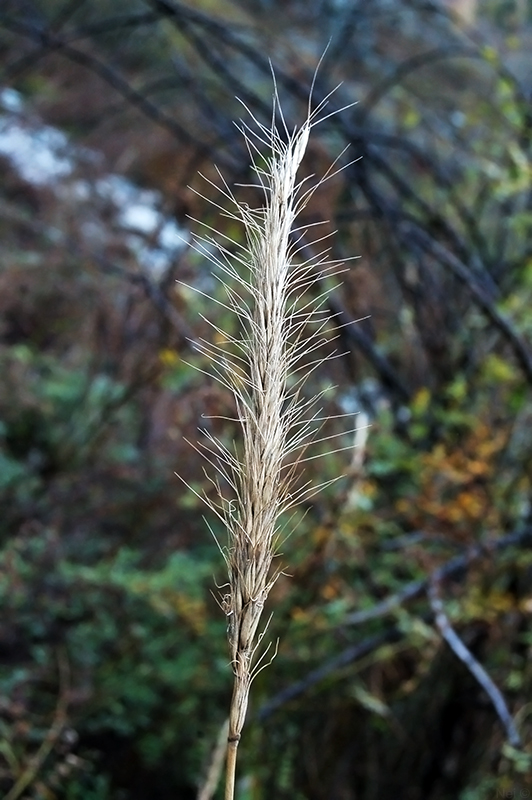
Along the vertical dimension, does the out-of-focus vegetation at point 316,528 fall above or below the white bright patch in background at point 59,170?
below

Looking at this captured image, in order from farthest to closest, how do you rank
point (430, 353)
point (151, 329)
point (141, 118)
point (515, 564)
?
1. point (141, 118)
2. point (151, 329)
3. point (430, 353)
4. point (515, 564)

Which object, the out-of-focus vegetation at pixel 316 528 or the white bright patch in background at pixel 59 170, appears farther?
the white bright patch in background at pixel 59 170

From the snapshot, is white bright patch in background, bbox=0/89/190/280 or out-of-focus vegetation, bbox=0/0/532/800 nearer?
out-of-focus vegetation, bbox=0/0/532/800

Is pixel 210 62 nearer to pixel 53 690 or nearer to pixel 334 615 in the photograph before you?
pixel 334 615

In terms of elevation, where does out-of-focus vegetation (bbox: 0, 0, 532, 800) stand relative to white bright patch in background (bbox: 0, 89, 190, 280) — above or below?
below

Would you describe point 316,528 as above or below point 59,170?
below

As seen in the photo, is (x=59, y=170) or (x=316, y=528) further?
(x=59, y=170)

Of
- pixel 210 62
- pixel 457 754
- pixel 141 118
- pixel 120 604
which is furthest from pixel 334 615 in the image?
pixel 141 118

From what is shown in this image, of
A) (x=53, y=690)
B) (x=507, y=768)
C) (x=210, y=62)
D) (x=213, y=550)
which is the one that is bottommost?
(x=507, y=768)
